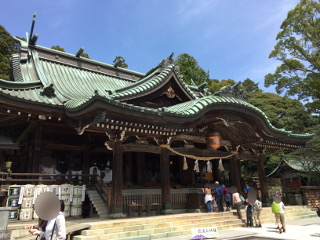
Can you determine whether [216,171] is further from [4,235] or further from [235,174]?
[4,235]

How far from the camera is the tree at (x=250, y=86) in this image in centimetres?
6647

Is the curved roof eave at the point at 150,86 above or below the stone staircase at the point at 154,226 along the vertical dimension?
above

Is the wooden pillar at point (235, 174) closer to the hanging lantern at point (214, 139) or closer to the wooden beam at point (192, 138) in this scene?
the wooden beam at point (192, 138)

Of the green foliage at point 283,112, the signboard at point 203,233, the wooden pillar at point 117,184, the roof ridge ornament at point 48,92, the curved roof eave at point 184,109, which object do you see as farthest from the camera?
the green foliage at point 283,112

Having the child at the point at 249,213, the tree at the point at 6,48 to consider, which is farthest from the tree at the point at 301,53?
the tree at the point at 6,48

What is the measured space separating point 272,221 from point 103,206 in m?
9.34

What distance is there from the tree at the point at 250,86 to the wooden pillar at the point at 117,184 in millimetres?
60624

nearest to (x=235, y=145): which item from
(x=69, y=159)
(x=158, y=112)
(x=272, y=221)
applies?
(x=272, y=221)

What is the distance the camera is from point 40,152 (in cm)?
1247

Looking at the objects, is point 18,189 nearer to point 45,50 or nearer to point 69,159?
point 69,159

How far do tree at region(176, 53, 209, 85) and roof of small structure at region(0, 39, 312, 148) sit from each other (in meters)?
21.2

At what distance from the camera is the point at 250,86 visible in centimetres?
6700

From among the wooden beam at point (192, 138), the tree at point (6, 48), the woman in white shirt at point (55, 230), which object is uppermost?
the tree at point (6, 48)

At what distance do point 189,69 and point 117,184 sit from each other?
33619 mm
